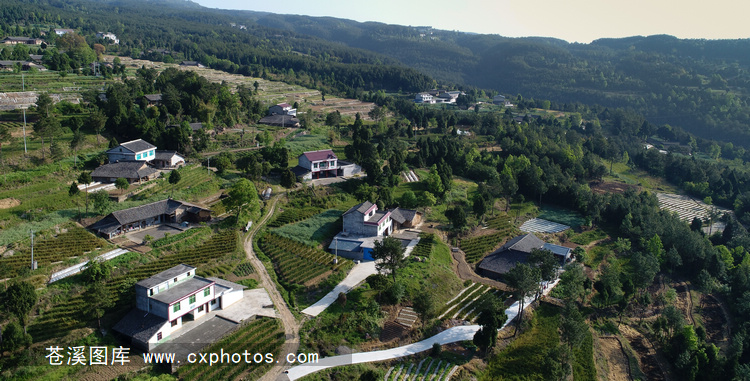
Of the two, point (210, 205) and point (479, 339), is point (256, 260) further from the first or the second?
point (479, 339)

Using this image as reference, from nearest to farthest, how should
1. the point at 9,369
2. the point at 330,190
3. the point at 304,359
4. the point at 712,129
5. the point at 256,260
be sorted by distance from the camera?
the point at 9,369 → the point at 304,359 → the point at 256,260 → the point at 330,190 → the point at 712,129

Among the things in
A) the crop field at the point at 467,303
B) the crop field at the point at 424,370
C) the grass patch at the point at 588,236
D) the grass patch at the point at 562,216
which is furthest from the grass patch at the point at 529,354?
Result: the grass patch at the point at 562,216

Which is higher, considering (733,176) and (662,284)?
(733,176)

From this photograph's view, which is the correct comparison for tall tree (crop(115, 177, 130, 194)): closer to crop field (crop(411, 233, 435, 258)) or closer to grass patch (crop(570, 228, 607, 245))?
crop field (crop(411, 233, 435, 258))

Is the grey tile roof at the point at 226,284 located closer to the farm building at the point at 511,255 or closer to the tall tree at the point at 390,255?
the tall tree at the point at 390,255

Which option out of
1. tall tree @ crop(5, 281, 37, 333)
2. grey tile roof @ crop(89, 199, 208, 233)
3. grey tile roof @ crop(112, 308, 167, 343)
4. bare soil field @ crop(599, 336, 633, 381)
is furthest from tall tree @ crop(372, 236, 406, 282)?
tall tree @ crop(5, 281, 37, 333)

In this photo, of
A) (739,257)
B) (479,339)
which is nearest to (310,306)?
(479,339)
